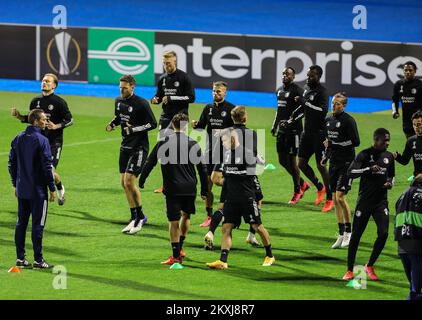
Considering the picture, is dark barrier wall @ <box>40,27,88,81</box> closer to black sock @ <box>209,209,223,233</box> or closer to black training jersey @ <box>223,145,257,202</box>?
black sock @ <box>209,209,223,233</box>

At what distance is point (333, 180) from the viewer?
17.3 m

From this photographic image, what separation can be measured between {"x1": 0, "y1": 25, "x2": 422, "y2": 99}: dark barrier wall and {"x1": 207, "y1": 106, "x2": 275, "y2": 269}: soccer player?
46.9 ft

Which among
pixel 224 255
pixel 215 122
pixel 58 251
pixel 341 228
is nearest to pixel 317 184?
pixel 215 122

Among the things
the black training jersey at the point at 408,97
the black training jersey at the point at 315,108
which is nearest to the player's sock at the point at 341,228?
the black training jersey at the point at 315,108

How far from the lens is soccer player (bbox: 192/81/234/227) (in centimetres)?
1780

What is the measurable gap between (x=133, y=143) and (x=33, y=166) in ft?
10.5

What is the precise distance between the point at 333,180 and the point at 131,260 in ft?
11.6

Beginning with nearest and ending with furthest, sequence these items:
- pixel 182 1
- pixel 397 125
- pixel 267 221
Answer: pixel 267 221 < pixel 397 125 < pixel 182 1

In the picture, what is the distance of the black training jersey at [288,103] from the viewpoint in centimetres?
1970

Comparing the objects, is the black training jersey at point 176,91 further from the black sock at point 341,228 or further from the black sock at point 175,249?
the black sock at point 175,249
